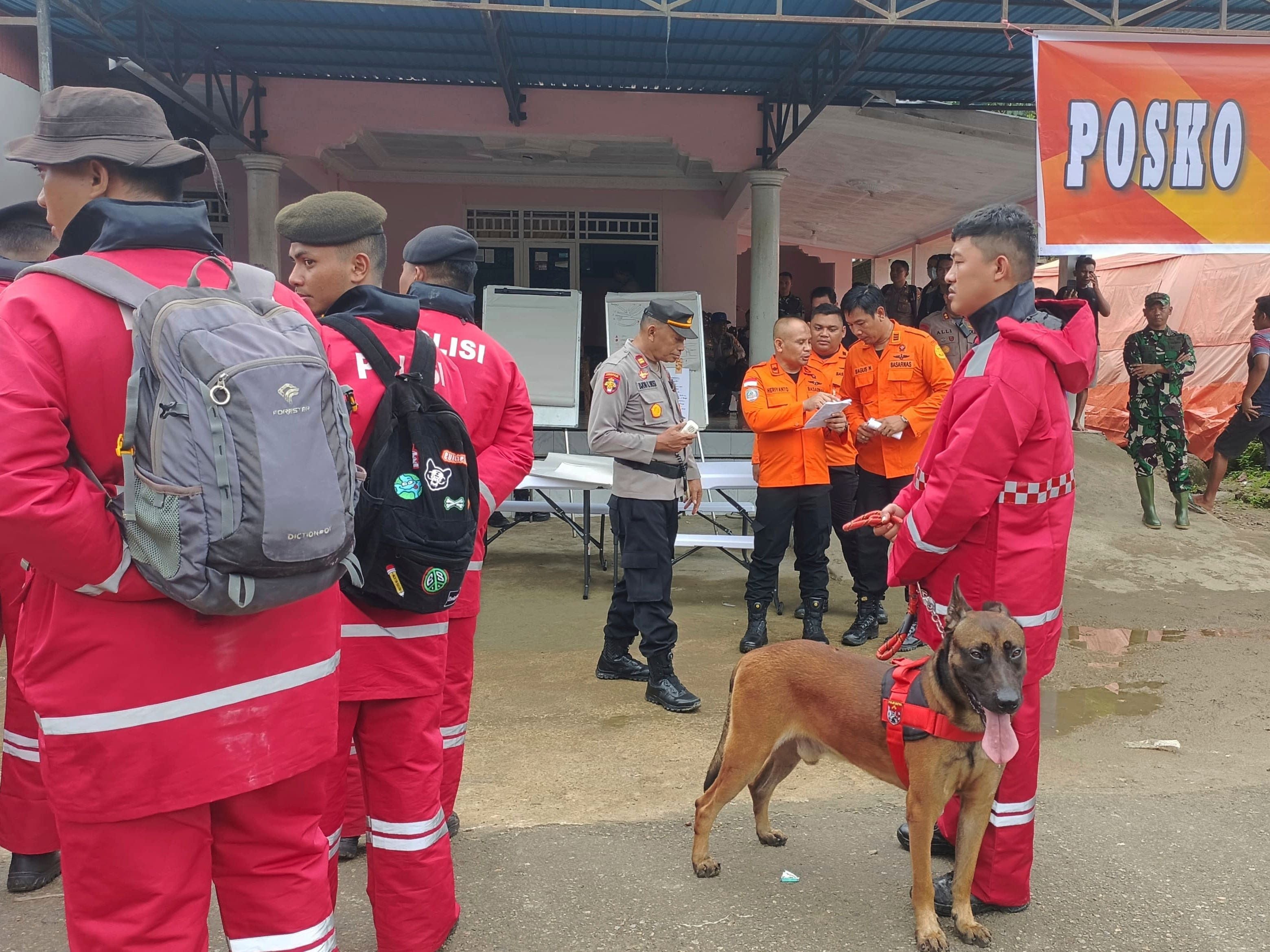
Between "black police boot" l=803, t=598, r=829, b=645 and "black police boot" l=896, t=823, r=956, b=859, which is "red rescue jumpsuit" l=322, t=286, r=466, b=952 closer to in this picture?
"black police boot" l=896, t=823, r=956, b=859

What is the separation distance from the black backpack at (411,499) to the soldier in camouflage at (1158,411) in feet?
28.1

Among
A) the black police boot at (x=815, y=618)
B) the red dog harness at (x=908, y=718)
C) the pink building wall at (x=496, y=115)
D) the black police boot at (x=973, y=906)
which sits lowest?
the black police boot at (x=973, y=906)

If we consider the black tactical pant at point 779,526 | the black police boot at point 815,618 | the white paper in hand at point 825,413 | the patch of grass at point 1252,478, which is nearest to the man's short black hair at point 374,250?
the white paper in hand at point 825,413

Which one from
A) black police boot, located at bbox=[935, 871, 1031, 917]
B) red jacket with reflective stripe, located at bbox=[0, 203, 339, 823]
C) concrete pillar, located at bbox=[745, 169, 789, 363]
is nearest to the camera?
red jacket with reflective stripe, located at bbox=[0, 203, 339, 823]

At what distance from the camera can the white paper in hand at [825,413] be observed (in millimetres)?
5461

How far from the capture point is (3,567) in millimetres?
2922

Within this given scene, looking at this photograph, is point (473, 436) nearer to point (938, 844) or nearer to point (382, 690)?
point (382, 690)

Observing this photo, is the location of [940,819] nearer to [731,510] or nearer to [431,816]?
[431,816]

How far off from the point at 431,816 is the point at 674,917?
880mm

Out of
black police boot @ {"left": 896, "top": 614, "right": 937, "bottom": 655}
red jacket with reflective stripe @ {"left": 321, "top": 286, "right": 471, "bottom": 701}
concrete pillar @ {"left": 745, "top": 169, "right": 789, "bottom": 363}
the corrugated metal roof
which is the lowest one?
black police boot @ {"left": 896, "top": 614, "right": 937, "bottom": 655}

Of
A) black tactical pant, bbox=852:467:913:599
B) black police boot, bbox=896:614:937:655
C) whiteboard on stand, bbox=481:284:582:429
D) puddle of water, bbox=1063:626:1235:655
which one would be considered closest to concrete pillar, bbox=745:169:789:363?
whiteboard on stand, bbox=481:284:582:429

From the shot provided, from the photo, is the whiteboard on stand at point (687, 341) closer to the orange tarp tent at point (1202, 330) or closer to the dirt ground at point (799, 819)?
the dirt ground at point (799, 819)

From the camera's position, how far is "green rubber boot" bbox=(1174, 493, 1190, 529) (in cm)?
907

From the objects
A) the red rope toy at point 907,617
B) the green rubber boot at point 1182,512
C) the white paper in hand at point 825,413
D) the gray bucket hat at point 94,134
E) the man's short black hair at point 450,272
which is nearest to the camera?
the gray bucket hat at point 94,134
